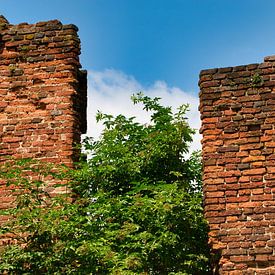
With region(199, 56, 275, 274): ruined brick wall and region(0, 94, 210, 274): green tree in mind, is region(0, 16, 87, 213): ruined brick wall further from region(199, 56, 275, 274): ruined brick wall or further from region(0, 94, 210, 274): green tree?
region(199, 56, 275, 274): ruined brick wall

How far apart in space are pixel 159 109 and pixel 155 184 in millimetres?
1073

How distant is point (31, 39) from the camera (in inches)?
347

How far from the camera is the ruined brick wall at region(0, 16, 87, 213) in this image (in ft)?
27.3

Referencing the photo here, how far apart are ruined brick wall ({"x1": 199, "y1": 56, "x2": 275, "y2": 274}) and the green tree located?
1.04 feet

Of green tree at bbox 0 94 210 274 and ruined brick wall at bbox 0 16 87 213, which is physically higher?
ruined brick wall at bbox 0 16 87 213

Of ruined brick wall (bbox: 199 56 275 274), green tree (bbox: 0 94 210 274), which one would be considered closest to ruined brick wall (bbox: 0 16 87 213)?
green tree (bbox: 0 94 210 274)

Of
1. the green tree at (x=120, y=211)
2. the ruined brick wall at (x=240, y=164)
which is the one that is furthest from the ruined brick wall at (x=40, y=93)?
the ruined brick wall at (x=240, y=164)

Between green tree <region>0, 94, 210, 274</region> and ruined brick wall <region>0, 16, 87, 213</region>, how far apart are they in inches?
10.8

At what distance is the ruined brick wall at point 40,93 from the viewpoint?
831 cm

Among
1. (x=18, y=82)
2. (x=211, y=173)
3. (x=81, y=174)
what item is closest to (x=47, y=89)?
(x=18, y=82)

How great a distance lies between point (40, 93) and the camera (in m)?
8.54

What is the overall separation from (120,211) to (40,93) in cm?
203

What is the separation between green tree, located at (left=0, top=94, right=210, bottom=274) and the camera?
23.5ft

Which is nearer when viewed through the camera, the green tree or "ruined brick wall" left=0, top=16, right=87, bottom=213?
the green tree
